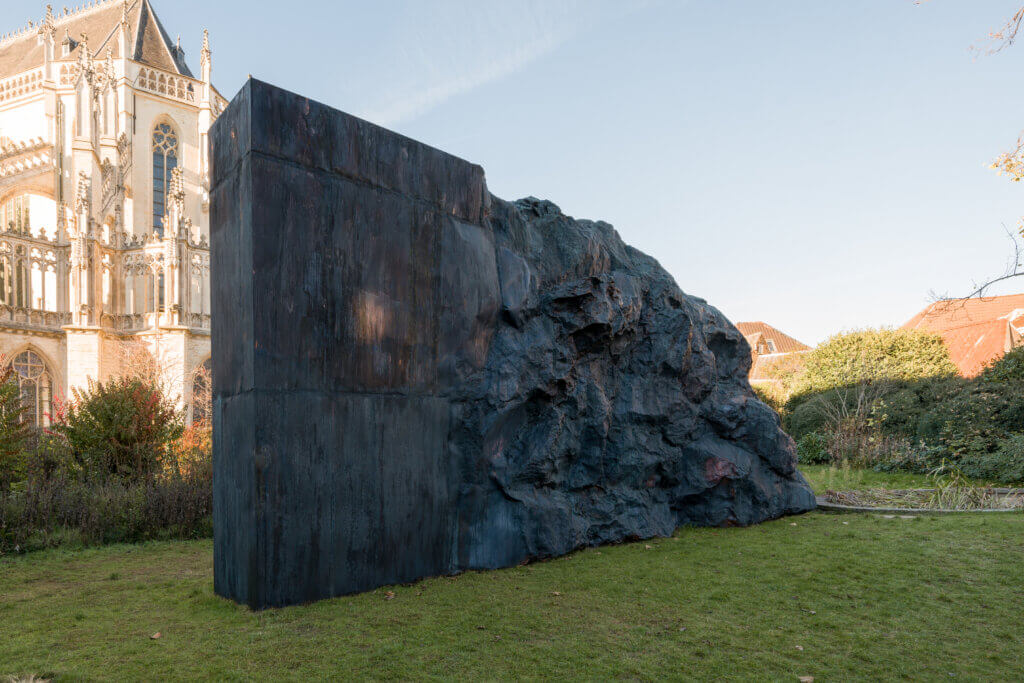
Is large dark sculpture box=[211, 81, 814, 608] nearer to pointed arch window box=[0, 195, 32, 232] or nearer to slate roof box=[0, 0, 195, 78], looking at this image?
pointed arch window box=[0, 195, 32, 232]

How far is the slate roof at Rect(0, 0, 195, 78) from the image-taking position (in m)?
38.5

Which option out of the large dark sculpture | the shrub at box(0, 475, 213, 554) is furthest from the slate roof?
the large dark sculpture

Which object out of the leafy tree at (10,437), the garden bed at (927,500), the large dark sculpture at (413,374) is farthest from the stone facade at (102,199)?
the garden bed at (927,500)

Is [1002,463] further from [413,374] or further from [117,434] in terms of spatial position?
[117,434]

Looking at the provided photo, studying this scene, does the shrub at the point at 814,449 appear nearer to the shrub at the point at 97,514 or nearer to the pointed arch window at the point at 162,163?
the shrub at the point at 97,514

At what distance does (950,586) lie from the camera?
18.8ft

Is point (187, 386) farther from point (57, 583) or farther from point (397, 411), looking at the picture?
point (397, 411)

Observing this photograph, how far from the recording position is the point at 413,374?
565 cm

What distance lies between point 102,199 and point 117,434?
2826 centimetres

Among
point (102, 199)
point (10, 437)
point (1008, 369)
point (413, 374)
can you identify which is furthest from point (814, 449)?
point (102, 199)

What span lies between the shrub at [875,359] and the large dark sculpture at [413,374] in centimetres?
1416

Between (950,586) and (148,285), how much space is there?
32.5 m

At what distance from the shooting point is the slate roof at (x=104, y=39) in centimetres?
3847

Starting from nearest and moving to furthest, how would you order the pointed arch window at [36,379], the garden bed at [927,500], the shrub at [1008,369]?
the garden bed at [927,500] < the shrub at [1008,369] < the pointed arch window at [36,379]
